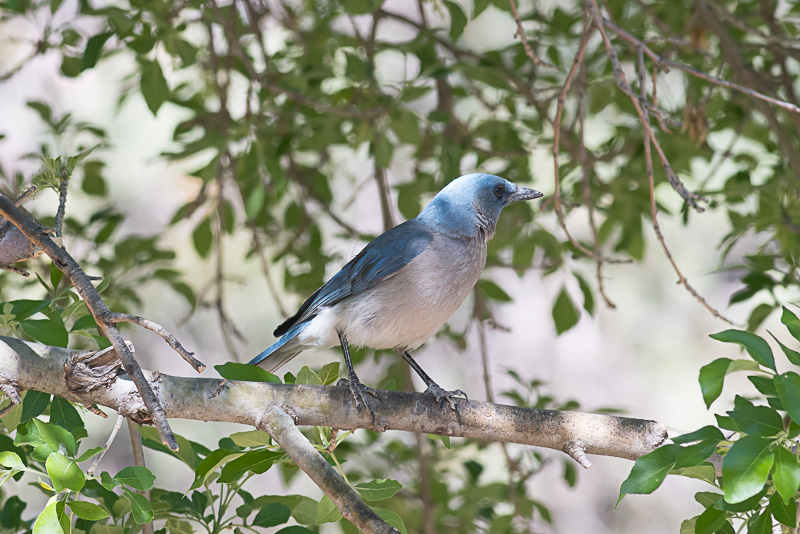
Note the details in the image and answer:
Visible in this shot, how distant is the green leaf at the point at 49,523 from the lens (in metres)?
1.72

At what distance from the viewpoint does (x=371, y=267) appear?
134 inches

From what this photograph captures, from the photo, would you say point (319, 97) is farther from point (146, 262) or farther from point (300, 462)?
point (300, 462)

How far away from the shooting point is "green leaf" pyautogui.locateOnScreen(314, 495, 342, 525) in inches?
84.1

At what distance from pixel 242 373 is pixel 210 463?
254 mm

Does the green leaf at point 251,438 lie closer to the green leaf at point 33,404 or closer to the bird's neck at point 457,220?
the green leaf at point 33,404

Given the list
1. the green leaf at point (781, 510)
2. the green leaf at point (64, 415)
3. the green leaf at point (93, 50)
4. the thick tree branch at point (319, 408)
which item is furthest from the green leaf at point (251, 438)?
the green leaf at point (93, 50)

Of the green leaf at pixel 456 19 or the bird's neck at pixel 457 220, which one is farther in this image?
the green leaf at pixel 456 19

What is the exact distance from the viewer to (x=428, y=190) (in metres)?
4.14

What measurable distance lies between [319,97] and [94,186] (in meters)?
1.51

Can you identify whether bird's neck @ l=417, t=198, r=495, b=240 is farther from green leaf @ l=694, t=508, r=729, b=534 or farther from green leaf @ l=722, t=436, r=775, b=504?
green leaf @ l=722, t=436, r=775, b=504

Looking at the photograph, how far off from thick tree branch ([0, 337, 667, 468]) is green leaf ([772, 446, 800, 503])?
2.50 feet

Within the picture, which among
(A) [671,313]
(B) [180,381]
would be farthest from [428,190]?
(A) [671,313]

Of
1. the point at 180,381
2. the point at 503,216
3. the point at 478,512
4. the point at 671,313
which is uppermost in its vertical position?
the point at 180,381

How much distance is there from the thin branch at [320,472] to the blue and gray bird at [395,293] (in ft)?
3.07
